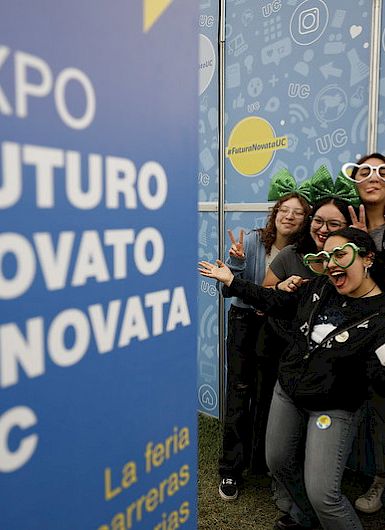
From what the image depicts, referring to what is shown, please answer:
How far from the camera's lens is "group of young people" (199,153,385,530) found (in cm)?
155

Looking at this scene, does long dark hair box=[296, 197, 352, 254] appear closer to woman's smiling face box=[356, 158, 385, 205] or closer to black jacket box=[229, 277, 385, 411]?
woman's smiling face box=[356, 158, 385, 205]

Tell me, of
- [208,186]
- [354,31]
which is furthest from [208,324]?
[354,31]

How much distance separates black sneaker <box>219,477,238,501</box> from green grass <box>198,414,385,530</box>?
0.02 metres

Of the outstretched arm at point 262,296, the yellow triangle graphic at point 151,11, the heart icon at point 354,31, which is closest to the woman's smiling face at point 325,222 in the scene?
the outstretched arm at point 262,296

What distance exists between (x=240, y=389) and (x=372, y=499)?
726 millimetres

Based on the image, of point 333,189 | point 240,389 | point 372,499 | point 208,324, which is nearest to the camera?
point 333,189

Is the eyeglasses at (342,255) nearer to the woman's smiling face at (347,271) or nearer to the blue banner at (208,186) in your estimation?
the woman's smiling face at (347,271)

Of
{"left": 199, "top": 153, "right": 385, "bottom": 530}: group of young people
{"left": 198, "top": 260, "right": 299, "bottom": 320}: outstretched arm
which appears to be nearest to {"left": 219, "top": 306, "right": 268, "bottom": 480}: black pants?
{"left": 199, "top": 153, "right": 385, "bottom": 530}: group of young people

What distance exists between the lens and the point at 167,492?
2.55ft

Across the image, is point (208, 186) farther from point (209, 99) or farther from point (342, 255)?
point (342, 255)

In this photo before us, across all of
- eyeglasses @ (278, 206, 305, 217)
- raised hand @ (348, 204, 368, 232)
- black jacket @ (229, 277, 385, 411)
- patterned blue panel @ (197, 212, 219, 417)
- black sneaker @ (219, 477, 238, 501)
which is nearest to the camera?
black jacket @ (229, 277, 385, 411)

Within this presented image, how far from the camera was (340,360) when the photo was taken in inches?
60.8

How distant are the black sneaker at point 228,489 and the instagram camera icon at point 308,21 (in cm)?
217

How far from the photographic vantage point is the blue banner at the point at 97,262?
0.52 meters
